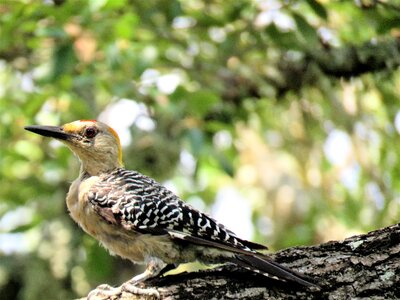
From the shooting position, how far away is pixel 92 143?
6266 mm

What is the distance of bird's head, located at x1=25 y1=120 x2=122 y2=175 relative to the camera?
6145 mm

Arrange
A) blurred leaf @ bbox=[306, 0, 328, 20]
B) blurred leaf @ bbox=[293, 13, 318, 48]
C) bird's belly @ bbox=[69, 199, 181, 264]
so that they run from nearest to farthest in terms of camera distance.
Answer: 1. bird's belly @ bbox=[69, 199, 181, 264]
2. blurred leaf @ bbox=[306, 0, 328, 20]
3. blurred leaf @ bbox=[293, 13, 318, 48]

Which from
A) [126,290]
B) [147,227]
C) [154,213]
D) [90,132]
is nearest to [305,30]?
[90,132]

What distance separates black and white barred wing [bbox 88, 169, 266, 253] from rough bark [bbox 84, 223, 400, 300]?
27cm

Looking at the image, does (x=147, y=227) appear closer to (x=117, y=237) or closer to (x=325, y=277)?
(x=117, y=237)

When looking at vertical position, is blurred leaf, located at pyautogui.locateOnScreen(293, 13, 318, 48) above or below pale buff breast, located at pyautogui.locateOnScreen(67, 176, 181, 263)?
above

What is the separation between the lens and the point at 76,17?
766 centimetres

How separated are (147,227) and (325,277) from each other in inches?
52.3

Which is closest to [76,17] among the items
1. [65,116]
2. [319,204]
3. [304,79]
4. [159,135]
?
[65,116]

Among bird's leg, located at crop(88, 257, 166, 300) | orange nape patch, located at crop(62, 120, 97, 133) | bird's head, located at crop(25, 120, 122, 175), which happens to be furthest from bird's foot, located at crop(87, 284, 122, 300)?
orange nape patch, located at crop(62, 120, 97, 133)

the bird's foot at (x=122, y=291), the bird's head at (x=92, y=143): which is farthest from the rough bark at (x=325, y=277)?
the bird's head at (x=92, y=143)

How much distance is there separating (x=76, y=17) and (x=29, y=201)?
219cm

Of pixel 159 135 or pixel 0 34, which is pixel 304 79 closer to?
pixel 159 135

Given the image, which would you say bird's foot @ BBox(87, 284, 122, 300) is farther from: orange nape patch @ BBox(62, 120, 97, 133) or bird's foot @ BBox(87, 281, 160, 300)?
orange nape patch @ BBox(62, 120, 97, 133)
